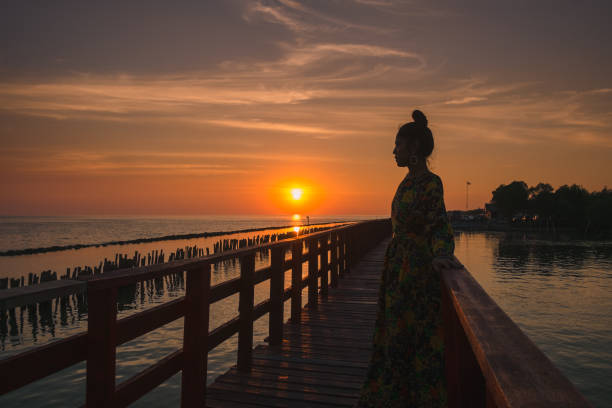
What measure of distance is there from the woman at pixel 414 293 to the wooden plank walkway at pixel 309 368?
0.72 metres

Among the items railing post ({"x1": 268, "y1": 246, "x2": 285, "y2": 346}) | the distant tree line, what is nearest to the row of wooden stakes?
railing post ({"x1": 268, "y1": 246, "x2": 285, "y2": 346})

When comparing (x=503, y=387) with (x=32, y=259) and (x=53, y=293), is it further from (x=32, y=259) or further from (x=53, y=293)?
(x=32, y=259)

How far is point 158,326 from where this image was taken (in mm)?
2680

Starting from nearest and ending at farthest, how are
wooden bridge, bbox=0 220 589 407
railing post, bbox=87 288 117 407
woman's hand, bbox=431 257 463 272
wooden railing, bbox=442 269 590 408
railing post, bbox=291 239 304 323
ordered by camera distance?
wooden railing, bbox=442 269 590 408 < wooden bridge, bbox=0 220 589 407 < railing post, bbox=87 288 117 407 < woman's hand, bbox=431 257 463 272 < railing post, bbox=291 239 304 323

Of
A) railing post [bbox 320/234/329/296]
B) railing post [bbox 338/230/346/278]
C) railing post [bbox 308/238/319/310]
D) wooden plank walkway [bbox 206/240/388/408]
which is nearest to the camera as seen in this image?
wooden plank walkway [bbox 206/240/388/408]

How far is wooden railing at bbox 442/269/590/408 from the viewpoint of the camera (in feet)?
2.62

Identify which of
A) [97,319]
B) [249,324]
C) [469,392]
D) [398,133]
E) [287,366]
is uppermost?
[398,133]

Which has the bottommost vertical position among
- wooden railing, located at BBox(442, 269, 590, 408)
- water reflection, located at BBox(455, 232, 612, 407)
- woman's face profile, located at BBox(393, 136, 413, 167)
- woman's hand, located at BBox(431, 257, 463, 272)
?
water reflection, located at BBox(455, 232, 612, 407)

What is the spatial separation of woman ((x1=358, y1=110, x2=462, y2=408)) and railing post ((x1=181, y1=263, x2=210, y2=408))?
1.17m

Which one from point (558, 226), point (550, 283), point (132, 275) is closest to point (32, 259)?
point (550, 283)

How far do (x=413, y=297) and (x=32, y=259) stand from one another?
42.3 metres

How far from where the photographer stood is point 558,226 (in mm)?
97812

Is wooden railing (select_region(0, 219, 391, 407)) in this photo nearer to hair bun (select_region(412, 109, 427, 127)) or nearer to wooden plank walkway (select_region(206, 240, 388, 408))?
wooden plank walkway (select_region(206, 240, 388, 408))

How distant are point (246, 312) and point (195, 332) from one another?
1.11 metres
